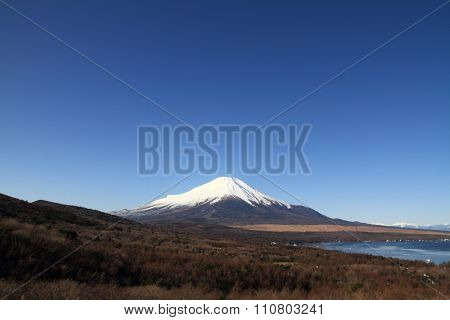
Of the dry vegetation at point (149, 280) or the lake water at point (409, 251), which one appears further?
the lake water at point (409, 251)

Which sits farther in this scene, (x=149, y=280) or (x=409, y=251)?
(x=409, y=251)

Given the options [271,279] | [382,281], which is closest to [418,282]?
[382,281]

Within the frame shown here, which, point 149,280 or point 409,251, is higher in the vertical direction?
point 149,280

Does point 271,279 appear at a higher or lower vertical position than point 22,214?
lower

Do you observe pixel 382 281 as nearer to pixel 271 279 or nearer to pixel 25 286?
pixel 271 279

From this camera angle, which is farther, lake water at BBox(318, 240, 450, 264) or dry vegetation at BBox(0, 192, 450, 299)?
lake water at BBox(318, 240, 450, 264)

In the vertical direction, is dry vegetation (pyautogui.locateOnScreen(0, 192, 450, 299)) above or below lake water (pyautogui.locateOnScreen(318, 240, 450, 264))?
above

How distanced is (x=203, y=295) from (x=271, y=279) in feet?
12.3

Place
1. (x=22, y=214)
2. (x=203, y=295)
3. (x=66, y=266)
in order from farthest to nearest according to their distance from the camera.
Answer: (x=22, y=214)
(x=66, y=266)
(x=203, y=295)

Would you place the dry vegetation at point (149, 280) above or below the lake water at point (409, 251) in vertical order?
above
